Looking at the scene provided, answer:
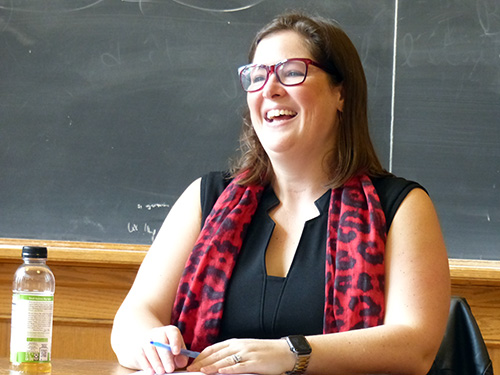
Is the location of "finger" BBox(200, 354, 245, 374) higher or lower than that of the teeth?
lower

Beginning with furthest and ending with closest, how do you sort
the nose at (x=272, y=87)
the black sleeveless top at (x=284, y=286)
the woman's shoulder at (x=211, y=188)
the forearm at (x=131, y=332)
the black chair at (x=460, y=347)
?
the woman's shoulder at (x=211, y=188)
the nose at (x=272, y=87)
the black sleeveless top at (x=284, y=286)
the black chair at (x=460, y=347)
the forearm at (x=131, y=332)

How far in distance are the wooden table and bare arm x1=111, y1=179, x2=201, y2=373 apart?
0.05 metres

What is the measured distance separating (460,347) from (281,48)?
90cm

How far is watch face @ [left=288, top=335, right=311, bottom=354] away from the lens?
145 centimetres

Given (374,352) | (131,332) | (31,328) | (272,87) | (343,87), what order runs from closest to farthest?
1. (31,328)
2. (374,352)
3. (131,332)
4. (272,87)
5. (343,87)

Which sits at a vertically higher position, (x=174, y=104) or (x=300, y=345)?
(x=174, y=104)

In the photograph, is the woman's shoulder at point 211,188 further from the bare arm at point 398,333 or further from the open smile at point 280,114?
the bare arm at point 398,333

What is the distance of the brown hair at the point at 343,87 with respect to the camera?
197cm

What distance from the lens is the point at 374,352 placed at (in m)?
1.54

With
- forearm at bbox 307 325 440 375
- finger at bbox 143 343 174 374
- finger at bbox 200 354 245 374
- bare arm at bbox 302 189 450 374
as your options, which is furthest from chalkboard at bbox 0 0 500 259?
finger at bbox 200 354 245 374

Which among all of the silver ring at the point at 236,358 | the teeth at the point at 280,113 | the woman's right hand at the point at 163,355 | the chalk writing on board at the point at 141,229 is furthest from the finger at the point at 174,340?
the chalk writing on board at the point at 141,229

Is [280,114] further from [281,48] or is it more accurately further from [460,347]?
[460,347]

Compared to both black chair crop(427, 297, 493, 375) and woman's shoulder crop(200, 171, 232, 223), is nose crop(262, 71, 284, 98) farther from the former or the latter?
black chair crop(427, 297, 493, 375)

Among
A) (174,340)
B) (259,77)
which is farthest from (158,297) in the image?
(259,77)
